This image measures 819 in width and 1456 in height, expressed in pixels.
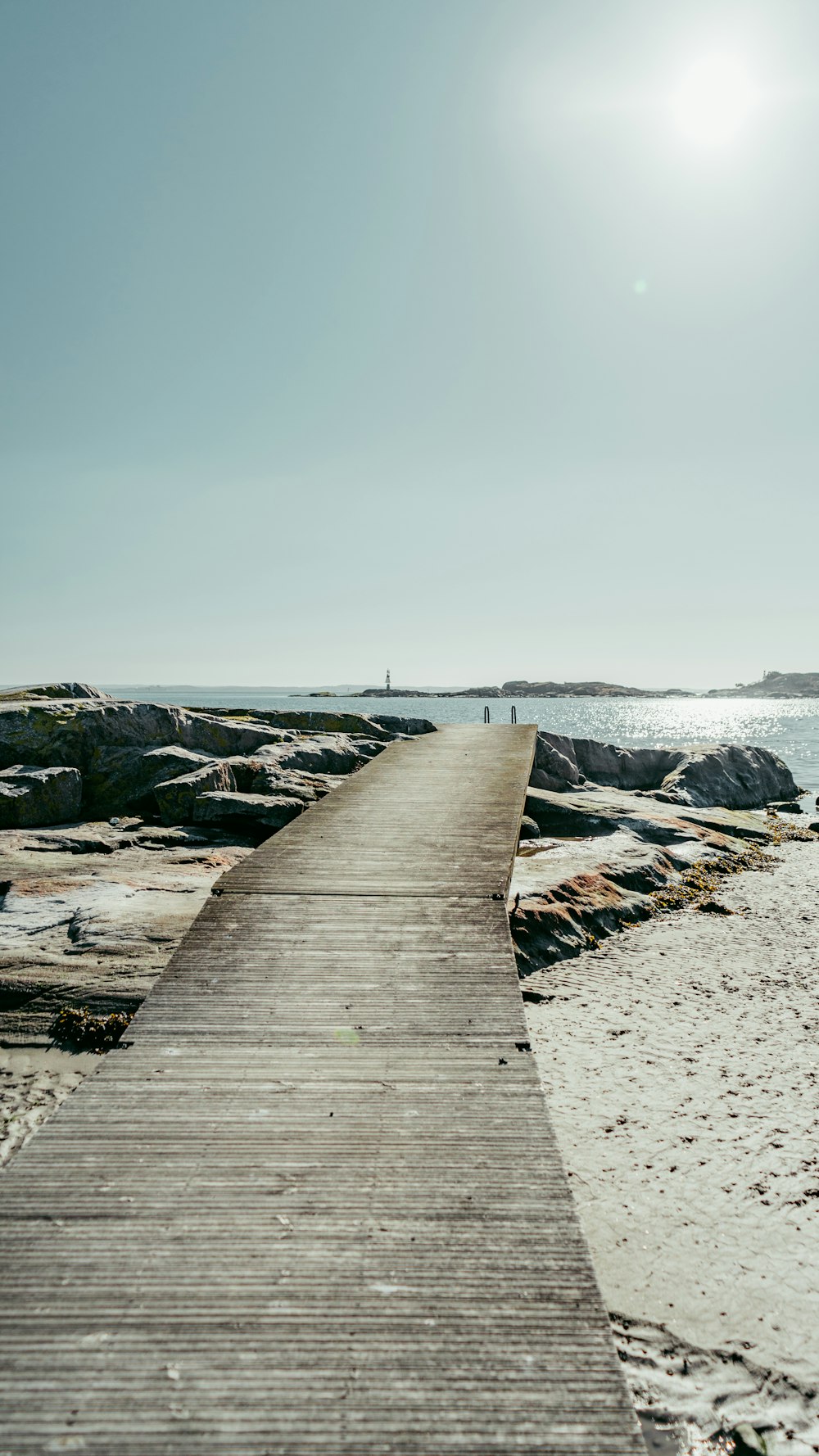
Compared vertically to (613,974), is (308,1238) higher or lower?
higher

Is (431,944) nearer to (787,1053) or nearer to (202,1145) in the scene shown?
(202,1145)

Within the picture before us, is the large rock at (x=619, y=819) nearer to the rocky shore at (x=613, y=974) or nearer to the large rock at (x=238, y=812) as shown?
the rocky shore at (x=613, y=974)

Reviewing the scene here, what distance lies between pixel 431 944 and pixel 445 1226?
285cm

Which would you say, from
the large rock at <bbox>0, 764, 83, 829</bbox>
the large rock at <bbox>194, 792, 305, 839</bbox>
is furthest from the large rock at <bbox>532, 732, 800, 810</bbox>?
the large rock at <bbox>0, 764, 83, 829</bbox>

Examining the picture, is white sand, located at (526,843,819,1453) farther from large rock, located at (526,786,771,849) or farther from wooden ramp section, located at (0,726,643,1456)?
large rock, located at (526,786,771,849)

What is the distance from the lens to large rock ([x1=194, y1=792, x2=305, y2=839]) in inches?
416

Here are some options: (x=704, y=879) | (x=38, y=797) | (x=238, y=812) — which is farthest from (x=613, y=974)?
(x=38, y=797)

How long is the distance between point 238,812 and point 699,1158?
7220 millimetres

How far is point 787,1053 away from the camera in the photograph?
22.3 ft

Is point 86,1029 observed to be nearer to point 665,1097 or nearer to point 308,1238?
point 308,1238

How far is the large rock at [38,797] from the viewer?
10.1m

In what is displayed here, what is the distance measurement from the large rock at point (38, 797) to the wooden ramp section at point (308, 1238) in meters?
5.76

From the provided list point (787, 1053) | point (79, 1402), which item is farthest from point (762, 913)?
point (79, 1402)

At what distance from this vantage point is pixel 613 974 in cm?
862
